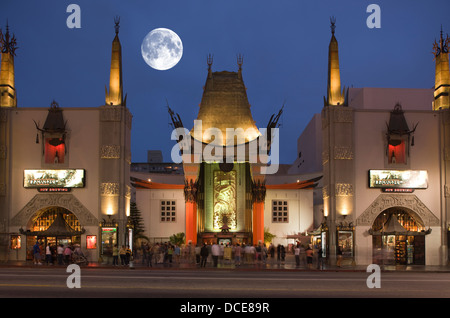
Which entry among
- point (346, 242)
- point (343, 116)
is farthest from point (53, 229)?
→ point (343, 116)

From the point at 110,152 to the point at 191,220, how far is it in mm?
14578

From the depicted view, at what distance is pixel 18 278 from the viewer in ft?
70.5

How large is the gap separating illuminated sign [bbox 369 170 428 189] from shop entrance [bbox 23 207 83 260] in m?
18.0

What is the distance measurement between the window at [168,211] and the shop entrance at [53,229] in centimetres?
1785

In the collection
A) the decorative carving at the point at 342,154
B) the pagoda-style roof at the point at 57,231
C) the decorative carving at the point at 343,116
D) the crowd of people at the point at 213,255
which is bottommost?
the crowd of people at the point at 213,255

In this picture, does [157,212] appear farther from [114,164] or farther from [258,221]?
[114,164]

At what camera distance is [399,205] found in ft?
126

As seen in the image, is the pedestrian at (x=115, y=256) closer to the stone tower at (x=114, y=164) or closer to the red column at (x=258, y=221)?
the stone tower at (x=114, y=164)

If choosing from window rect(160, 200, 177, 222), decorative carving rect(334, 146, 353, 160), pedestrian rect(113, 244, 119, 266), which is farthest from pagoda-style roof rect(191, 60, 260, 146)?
pedestrian rect(113, 244, 119, 266)

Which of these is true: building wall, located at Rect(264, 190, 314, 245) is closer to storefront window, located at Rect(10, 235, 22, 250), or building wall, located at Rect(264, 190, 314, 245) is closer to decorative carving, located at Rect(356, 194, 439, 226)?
decorative carving, located at Rect(356, 194, 439, 226)

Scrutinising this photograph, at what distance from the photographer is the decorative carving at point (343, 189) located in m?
37.8

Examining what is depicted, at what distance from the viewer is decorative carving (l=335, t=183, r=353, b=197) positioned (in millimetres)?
37812

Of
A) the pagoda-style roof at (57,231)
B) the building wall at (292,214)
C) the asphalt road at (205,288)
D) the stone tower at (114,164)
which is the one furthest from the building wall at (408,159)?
the building wall at (292,214)
